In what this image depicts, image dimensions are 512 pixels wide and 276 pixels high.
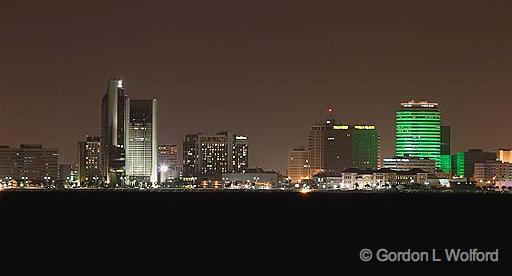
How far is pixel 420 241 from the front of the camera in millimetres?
79500

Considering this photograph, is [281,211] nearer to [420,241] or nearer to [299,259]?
[420,241]

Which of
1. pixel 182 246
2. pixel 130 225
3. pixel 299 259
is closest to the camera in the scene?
pixel 299 259

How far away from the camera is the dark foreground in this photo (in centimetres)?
5847

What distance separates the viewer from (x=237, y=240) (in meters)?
79.8

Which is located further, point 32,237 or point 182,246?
point 32,237

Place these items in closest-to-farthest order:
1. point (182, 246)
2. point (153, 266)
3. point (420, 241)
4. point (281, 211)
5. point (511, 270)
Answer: point (511, 270) → point (153, 266) → point (182, 246) → point (420, 241) → point (281, 211)

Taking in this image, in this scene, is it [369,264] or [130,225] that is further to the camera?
[130,225]

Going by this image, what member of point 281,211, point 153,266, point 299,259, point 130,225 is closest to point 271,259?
point 299,259

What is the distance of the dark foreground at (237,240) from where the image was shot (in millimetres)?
58469

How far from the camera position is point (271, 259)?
6488 cm

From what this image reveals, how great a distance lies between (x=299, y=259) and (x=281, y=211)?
203ft

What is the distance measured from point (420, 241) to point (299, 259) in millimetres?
18211

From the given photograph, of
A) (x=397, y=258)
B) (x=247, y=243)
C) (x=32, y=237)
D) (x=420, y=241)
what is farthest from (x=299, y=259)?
(x=32, y=237)

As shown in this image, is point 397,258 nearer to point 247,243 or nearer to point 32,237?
point 247,243
